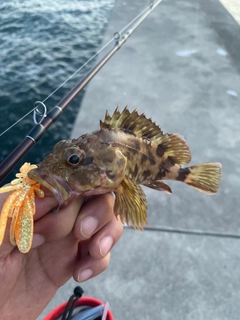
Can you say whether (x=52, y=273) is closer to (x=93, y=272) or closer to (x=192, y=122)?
(x=93, y=272)

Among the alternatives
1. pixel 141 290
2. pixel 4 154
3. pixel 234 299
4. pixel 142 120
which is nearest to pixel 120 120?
pixel 142 120

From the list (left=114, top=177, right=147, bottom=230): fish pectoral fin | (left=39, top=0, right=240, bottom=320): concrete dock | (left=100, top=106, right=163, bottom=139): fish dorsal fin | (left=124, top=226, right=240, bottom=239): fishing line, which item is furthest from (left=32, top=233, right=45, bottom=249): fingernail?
(left=124, top=226, right=240, bottom=239): fishing line

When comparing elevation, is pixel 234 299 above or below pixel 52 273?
below

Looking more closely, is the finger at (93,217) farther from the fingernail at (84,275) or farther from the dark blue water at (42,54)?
the dark blue water at (42,54)

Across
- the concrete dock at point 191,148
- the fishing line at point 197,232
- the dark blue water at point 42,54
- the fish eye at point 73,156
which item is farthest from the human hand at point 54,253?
the dark blue water at point 42,54

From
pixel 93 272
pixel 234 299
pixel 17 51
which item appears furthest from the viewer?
pixel 17 51

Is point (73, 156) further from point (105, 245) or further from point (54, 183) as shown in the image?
point (105, 245)

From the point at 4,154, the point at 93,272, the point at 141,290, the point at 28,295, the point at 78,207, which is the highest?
the point at 78,207
